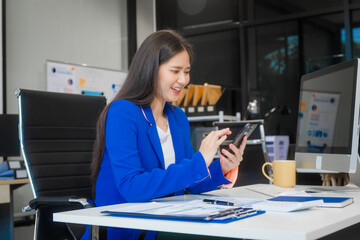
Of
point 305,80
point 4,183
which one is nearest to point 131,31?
point 4,183

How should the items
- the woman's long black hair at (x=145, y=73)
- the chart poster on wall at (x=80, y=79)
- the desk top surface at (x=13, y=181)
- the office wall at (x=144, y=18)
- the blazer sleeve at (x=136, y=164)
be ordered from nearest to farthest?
the blazer sleeve at (x=136, y=164)
the woman's long black hair at (x=145, y=73)
the desk top surface at (x=13, y=181)
the chart poster on wall at (x=80, y=79)
the office wall at (x=144, y=18)

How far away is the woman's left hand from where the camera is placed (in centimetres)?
135

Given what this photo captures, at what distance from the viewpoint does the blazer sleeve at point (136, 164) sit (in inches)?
43.8

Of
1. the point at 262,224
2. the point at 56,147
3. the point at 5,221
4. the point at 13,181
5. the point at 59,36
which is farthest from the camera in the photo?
the point at 59,36

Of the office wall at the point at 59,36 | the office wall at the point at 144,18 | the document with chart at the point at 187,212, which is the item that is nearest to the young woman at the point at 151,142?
the document with chart at the point at 187,212

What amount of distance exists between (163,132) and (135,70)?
24 centimetres

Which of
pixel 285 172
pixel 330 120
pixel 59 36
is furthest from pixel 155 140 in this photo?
pixel 59 36

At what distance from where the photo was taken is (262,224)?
76 cm

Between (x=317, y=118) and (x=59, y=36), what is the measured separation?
3772 mm

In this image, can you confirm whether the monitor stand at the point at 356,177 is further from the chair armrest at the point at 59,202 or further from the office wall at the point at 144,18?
the office wall at the point at 144,18

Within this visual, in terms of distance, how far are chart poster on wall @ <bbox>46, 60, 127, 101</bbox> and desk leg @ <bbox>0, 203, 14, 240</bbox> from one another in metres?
1.68

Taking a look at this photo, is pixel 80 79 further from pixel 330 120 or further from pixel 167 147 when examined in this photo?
pixel 330 120

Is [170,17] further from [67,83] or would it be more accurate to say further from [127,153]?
[127,153]

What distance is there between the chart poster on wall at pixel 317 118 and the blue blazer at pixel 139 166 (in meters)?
0.40
